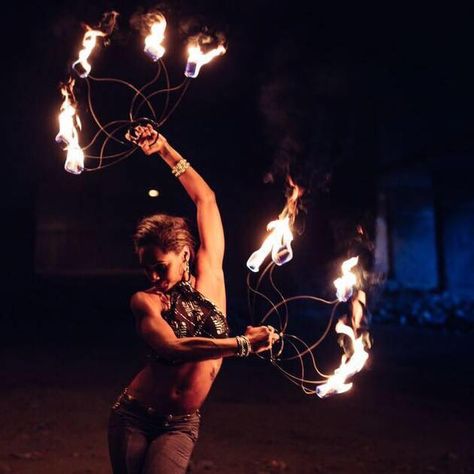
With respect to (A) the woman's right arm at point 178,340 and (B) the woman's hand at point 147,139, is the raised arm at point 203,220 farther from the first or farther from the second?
(A) the woman's right arm at point 178,340

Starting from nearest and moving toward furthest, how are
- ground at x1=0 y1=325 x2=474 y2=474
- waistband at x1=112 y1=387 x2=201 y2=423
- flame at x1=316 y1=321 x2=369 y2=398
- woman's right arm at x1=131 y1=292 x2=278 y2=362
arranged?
woman's right arm at x1=131 y1=292 x2=278 y2=362 → waistband at x1=112 y1=387 x2=201 y2=423 → flame at x1=316 y1=321 x2=369 y2=398 → ground at x1=0 y1=325 x2=474 y2=474

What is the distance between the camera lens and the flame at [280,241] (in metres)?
3.51

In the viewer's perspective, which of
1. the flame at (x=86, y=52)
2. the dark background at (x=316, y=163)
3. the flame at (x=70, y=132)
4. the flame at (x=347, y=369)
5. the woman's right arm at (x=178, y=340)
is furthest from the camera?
the dark background at (x=316, y=163)

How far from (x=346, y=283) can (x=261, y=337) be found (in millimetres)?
805

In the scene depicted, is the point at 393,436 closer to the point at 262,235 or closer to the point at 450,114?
the point at 262,235

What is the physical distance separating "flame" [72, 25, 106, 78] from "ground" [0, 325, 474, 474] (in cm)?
339

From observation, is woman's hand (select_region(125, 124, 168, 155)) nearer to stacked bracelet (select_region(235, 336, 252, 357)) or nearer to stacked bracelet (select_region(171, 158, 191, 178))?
stacked bracelet (select_region(171, 158, 191, 178))

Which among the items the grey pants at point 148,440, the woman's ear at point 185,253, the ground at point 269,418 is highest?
the woman's ear at point 185,253

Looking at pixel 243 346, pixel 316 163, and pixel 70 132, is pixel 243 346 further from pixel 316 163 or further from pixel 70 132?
pixel 316 163

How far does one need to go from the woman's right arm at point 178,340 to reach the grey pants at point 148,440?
1.03 feet

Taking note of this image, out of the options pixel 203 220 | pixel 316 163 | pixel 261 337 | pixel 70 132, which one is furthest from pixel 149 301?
pixel 316 163

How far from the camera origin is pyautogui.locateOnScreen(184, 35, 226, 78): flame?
411 cm

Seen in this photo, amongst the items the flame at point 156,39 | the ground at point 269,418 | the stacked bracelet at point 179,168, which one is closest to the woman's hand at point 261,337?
the stacked bracelet at point 179,168

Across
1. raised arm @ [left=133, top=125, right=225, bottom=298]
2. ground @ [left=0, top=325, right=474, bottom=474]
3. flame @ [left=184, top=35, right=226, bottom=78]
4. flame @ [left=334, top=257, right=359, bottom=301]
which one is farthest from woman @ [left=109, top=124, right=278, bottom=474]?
ground @ [left=0, top=325, right=474, bottom=474]
